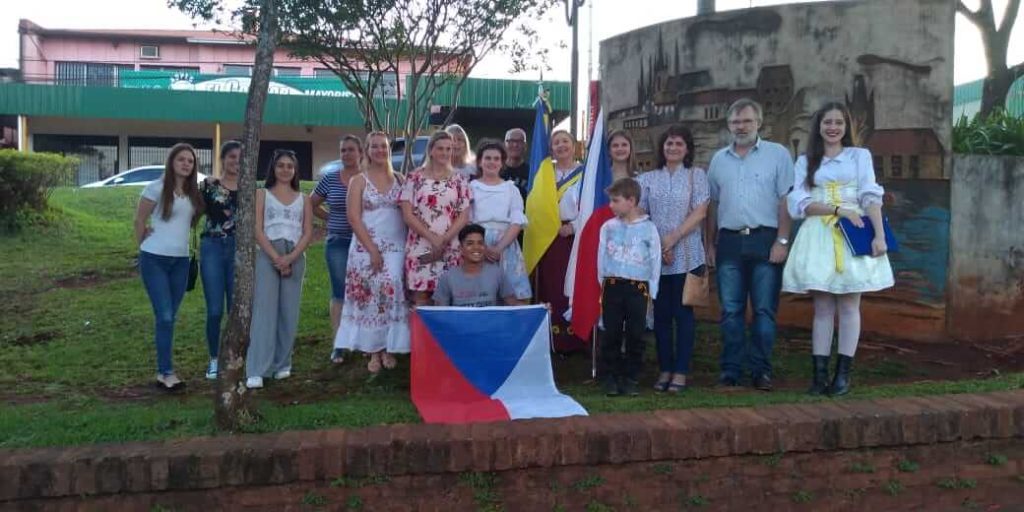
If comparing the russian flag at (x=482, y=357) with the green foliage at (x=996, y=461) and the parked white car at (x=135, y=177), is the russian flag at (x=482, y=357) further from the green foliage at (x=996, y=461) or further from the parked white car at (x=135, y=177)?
the parked white car at (x=135, y=177)

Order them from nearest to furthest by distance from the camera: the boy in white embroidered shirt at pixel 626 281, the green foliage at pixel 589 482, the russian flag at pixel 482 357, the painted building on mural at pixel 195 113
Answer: the green foliage at pixel 589 482 < the russian flag at pixel 482 357 < the boy in white embroidered shirt at pixel 626 281 < the painted building on mural at pixel 195 113

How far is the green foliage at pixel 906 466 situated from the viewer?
159 inches

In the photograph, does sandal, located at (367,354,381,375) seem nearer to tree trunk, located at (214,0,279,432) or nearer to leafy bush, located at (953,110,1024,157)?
tree trunk, located at (214,0,279,432)

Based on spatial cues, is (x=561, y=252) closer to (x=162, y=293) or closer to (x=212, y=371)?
(x=212, y=371)

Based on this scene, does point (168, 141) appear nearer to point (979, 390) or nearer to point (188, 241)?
point (188, 241)

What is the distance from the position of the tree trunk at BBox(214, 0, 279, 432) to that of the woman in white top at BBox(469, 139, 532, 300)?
5.79ft

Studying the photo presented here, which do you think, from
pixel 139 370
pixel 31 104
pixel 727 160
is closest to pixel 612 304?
pixel 727 160

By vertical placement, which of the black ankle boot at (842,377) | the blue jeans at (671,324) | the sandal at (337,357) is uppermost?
the blue jeans at (671,324)

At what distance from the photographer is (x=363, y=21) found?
488 inches

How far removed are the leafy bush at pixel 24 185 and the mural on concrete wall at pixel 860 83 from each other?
985 centimetres

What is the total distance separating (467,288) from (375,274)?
→ 634 millimetres

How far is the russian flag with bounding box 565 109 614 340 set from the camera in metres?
5.35

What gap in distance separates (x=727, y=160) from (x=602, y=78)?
138 inches

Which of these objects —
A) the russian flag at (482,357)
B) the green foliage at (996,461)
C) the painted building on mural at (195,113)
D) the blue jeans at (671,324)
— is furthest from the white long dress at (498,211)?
the painted building on mural at (195,113)
